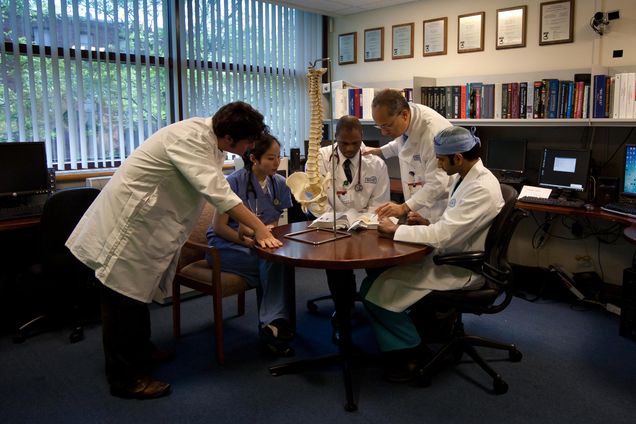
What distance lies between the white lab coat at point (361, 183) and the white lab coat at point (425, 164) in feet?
0.56

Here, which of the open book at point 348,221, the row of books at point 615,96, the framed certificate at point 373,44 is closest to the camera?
the open book at point 348,221

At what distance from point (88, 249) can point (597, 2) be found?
141 inches

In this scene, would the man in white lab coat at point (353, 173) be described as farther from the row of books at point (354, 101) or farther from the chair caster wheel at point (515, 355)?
the row of books at point (354, 101)

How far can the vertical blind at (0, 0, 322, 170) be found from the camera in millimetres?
3699

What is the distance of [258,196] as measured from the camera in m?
2.98

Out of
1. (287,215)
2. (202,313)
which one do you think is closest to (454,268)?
(202,313)

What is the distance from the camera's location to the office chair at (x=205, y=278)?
8.91 ft

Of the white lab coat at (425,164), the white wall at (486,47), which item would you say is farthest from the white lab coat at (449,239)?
the white wall at (486,47)

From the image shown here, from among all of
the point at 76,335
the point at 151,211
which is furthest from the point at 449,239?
the point at 76,335

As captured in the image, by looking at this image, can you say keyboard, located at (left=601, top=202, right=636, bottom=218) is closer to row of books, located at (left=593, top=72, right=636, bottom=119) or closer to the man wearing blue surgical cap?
row of books, located at (left=593, top=72, right=636, bottom=119)

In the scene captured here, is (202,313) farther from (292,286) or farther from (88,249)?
(88,249)

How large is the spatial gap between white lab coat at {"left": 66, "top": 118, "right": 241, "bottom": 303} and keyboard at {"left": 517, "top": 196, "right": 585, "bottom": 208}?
228cm

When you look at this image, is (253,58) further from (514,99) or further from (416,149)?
(416,149)

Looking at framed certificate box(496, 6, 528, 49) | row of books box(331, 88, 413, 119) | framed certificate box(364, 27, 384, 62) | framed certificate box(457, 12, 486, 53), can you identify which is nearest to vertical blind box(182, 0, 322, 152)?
framed certificate box(364, 27, 384, 62)
